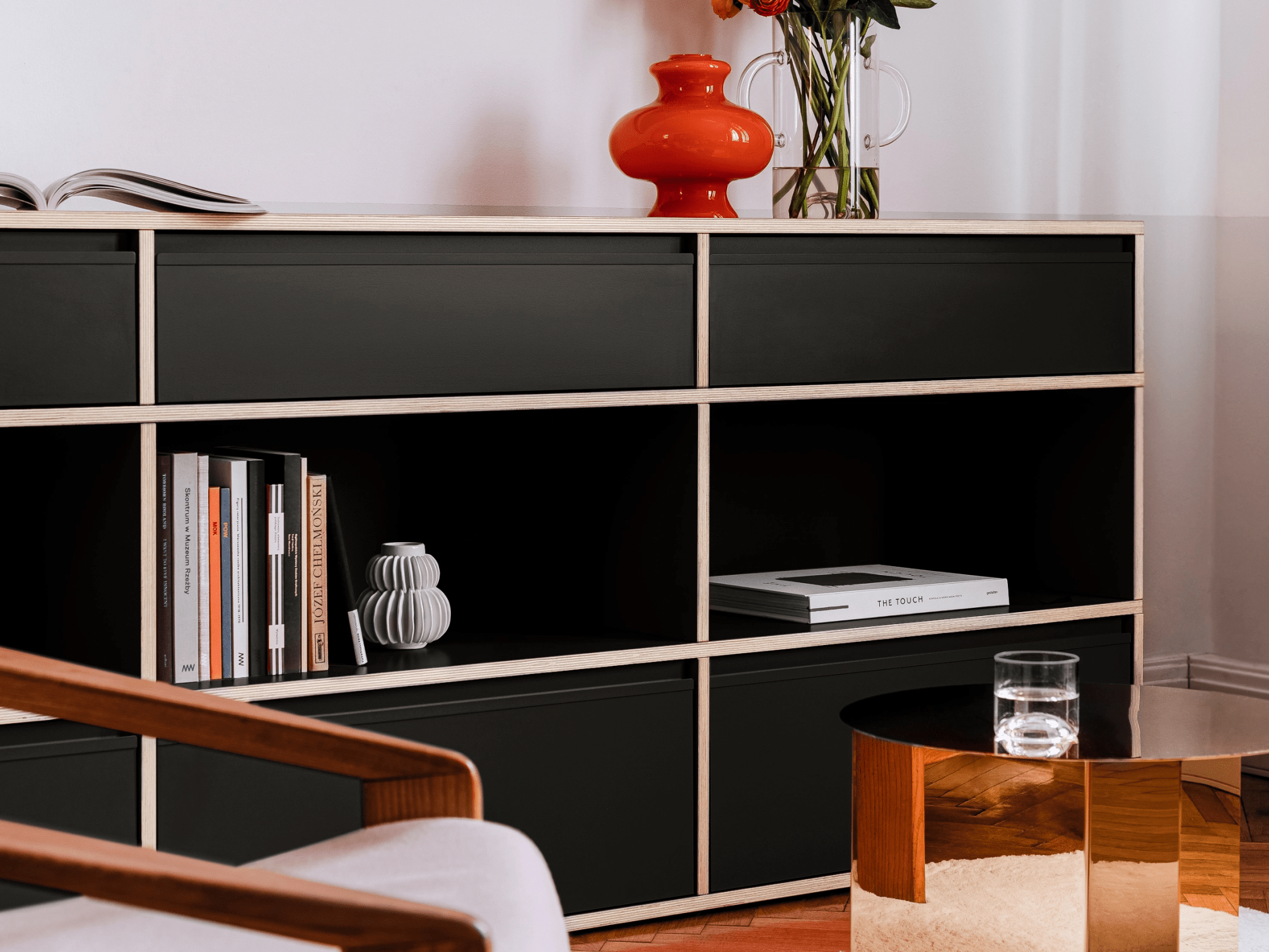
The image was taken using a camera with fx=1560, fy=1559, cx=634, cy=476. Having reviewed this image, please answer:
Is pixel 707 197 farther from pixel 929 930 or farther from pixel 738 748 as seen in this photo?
pixel 929 930

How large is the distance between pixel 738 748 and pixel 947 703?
54cm

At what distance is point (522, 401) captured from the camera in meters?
2.07

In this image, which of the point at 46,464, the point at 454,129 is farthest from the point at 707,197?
the point at 46,464

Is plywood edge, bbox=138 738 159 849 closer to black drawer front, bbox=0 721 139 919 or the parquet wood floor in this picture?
black drawer front, bbox=0 721 139 919

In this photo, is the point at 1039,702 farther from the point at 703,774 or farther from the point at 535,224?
the point at 535,224

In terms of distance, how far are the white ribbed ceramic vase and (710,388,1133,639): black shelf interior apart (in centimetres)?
61

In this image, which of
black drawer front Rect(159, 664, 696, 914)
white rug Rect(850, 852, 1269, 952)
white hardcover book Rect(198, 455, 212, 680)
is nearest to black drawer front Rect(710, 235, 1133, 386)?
black drawer front Rect(159, 664, 696, 914)

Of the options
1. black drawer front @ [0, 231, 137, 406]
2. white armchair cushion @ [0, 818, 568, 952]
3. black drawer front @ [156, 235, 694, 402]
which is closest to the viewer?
white armchair cushion @ [0, 818, 568, 952]

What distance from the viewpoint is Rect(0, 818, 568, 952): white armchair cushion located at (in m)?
1.06

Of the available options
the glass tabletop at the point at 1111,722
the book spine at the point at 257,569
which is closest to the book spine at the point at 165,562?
the book spine at the point at 257,569

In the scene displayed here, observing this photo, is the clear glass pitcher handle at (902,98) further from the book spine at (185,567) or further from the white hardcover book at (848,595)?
the book spine at (185,567)

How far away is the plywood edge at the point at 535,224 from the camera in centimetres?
183

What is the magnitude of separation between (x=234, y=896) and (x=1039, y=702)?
3.22 feet

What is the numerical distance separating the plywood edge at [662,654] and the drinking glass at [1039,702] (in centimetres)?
65
